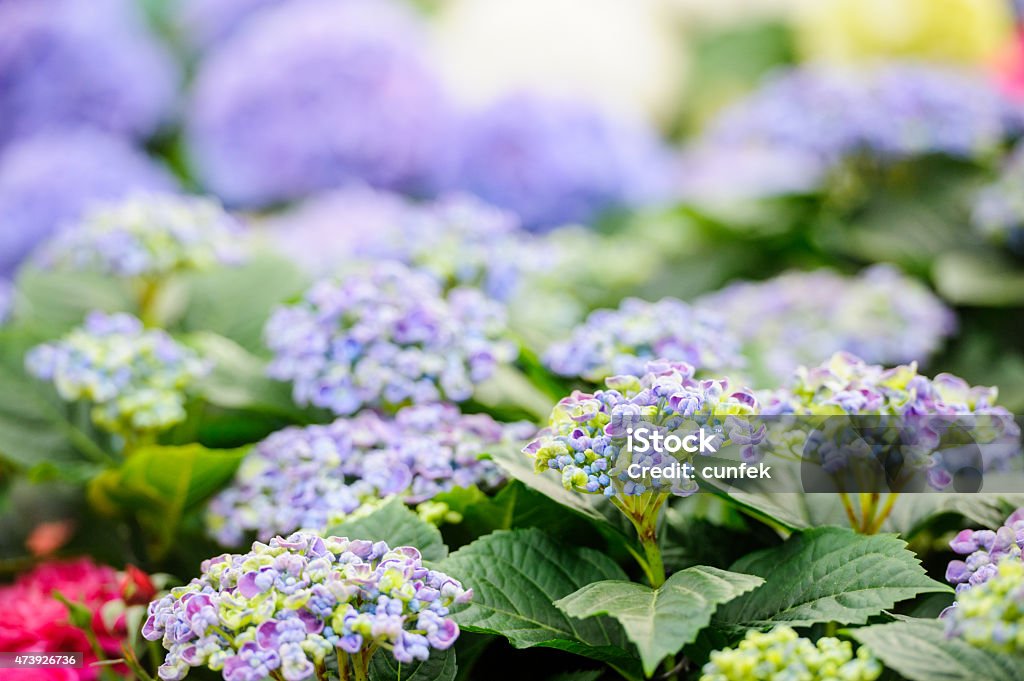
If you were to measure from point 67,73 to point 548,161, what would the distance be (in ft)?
3.22

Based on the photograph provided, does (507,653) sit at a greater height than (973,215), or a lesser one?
lesser

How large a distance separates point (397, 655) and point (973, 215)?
123 centimetres

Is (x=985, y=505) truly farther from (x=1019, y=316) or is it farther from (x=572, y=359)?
(x=1019, y=316)

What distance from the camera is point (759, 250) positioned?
62.7 inches

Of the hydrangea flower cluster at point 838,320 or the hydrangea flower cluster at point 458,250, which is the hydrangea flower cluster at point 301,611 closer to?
the hydrangea flower cluster at point 458,250

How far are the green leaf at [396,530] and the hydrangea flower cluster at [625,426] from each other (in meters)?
0.11

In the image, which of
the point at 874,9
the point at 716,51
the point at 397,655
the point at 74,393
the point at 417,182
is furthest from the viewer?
the point at 716,51

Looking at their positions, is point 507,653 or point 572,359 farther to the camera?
point 572,359

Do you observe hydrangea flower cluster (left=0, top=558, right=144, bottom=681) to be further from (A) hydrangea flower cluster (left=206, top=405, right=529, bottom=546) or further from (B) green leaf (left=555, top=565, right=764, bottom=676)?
(B) green leaf (left=555, top=565, right=764, bottom=676)

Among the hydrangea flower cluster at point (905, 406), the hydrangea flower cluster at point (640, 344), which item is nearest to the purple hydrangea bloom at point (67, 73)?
the hydrangea flower cluster at point (640, 344)

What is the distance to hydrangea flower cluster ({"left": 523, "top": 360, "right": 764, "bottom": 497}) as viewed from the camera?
2.16 ft

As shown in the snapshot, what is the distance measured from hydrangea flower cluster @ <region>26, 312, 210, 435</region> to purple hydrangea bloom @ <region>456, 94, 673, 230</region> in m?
0.89

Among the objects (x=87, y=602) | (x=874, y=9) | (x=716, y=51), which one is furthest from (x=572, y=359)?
(x=716, y=51)

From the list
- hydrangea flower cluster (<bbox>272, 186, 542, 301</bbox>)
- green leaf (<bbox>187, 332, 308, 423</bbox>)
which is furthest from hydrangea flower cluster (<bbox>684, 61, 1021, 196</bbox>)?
green leaf (<bbox>187, 332, 308, 423</bbox>)
